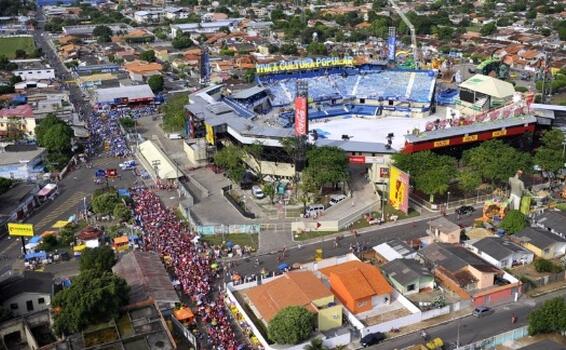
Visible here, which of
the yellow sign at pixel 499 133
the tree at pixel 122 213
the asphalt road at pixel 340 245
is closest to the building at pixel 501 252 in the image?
the asphalt road at pixel 340 245

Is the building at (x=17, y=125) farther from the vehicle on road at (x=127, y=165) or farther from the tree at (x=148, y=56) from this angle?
the tree at (x=148, y=56)

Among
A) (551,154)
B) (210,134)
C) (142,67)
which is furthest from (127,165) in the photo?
(142,67)

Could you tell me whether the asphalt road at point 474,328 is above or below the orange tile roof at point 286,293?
below

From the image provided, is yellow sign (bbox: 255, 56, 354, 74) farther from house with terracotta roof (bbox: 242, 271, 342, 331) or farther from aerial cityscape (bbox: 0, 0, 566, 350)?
house with terracotta roof (bbox: 242, 271, 342, 331)

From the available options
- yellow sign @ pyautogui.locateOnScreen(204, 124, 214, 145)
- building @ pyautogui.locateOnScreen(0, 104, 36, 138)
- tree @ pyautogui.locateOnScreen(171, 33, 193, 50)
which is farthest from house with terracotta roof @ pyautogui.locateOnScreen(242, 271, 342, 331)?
tree @ pyautogui.locateOnScreen(171, 33, 193, 50)

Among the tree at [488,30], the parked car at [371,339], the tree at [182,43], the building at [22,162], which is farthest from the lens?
the tree at [488,30]

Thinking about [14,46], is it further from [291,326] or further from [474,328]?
[474,328]
